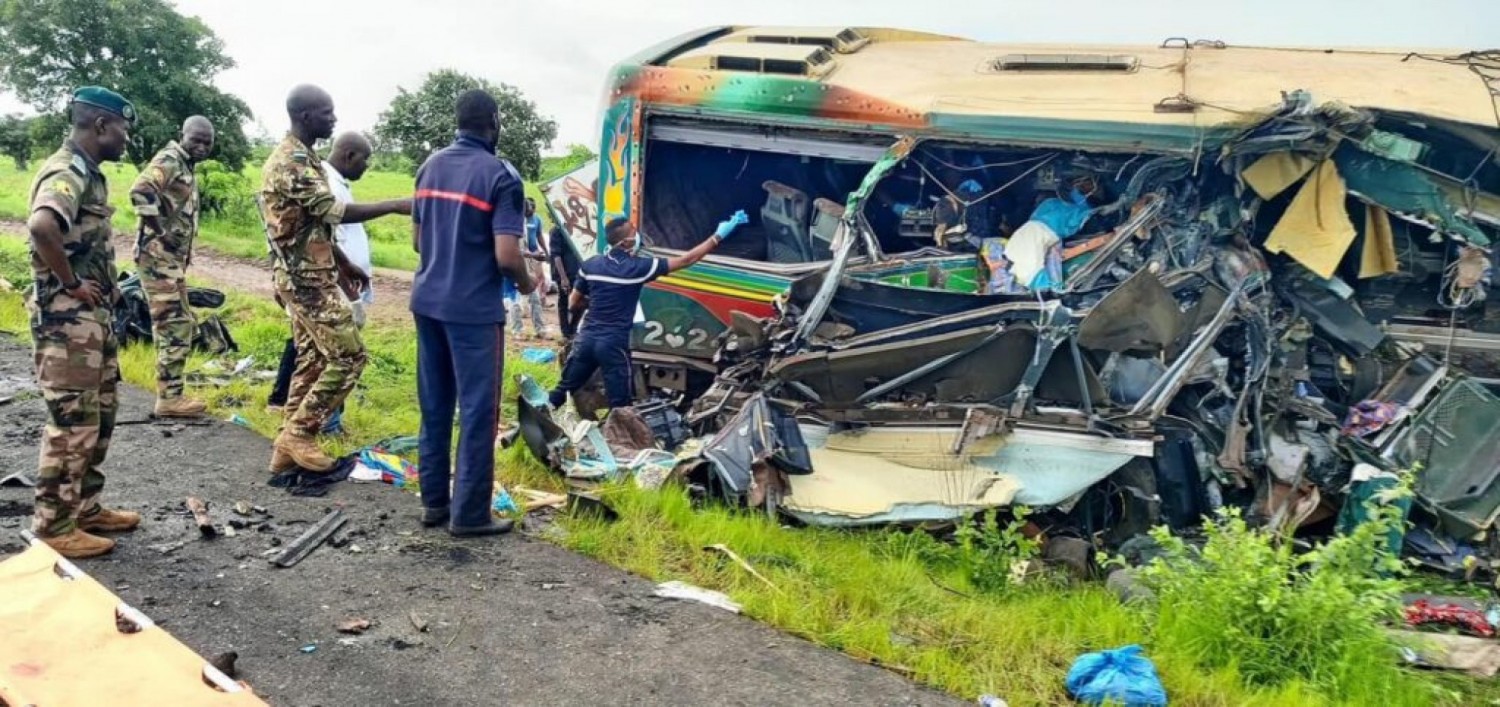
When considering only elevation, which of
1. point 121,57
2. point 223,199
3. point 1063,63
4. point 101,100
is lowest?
point 223,199

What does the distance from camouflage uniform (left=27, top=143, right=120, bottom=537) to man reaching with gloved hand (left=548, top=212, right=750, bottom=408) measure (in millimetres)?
2623

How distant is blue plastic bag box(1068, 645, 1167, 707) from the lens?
2.98 meters

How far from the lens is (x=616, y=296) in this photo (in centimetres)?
588

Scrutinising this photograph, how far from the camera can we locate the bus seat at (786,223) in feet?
20.6

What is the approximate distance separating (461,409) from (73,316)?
140 cm

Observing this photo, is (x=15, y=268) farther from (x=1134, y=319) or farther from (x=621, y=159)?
(x=1134, y=319)

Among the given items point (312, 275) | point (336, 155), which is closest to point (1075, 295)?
point (312, 275)

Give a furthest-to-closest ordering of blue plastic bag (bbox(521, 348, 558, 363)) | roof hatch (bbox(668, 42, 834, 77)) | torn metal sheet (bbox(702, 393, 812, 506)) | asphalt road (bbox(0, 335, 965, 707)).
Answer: blue plastic bag (bbox(521, 348, 558, 363)) < roof hatch (bbox(668, 42, 834, 77)) < torn metal sheet (bbox(702, 393, 812, 506)) < asphalt road (bbox(0, 335, 965, 707))

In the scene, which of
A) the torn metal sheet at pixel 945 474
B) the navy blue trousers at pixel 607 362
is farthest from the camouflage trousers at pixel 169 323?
the torn metal sheet at pixel 945 474

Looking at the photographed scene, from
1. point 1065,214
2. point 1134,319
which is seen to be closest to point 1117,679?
point 1134,319

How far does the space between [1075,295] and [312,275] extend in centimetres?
375

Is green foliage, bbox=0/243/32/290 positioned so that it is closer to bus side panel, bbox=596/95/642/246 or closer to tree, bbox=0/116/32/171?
bus side panel, bbox=596/95/642/246

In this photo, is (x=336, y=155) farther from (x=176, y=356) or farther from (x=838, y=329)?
(x=838, y=329)

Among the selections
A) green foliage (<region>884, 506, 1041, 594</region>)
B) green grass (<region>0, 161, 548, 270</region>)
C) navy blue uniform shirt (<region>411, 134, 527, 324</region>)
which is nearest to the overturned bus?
green foliage (<region>884, 506, 1041, 594</region>)
